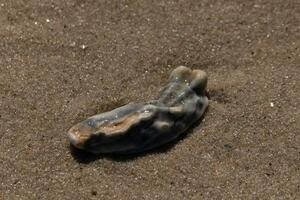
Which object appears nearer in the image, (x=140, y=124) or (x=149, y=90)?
(x=140, y=124)

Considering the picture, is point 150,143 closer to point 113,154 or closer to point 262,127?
point 113,154

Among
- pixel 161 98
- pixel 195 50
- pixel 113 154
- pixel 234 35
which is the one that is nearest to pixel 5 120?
pixel 113 154

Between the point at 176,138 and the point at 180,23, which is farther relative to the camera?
the point at 180,23
